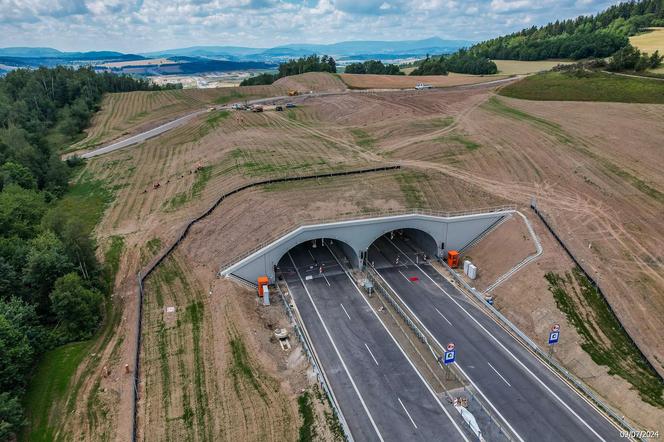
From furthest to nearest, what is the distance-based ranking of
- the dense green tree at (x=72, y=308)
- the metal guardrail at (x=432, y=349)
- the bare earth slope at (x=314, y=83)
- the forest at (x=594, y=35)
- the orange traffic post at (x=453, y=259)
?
1. the forest at (x=594, y=35)
2. the bare earth slope at (x=314, y=83)
3. the orange traffic post at (x=453, y=259)
4. the dense green tree at (x=72, y=308)
5. the metal guardrail at (x=432, y=349)

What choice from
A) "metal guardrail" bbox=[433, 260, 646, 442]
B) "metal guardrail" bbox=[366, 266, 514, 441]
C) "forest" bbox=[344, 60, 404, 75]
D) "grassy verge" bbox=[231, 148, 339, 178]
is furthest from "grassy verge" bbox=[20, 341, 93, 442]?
"forest" bbox=[344, 60, 404, 75]

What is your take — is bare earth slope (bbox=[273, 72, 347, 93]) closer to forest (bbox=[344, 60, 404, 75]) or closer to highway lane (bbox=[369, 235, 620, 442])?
forest (bbox=[344, 60, 404, 75])

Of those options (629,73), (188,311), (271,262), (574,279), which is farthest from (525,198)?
(629,73)

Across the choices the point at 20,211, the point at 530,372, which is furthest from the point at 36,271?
the point at 530,372

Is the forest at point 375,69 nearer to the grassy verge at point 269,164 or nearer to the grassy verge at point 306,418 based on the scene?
the grassy verge at point 269,164

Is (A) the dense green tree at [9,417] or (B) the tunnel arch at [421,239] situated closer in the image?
(A) the dense green tree at [9,417]

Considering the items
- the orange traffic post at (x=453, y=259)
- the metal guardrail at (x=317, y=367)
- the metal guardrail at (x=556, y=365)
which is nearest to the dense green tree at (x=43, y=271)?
the metal guardrail at (x=317, y=367)

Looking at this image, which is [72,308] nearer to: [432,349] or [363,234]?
[363,234]
